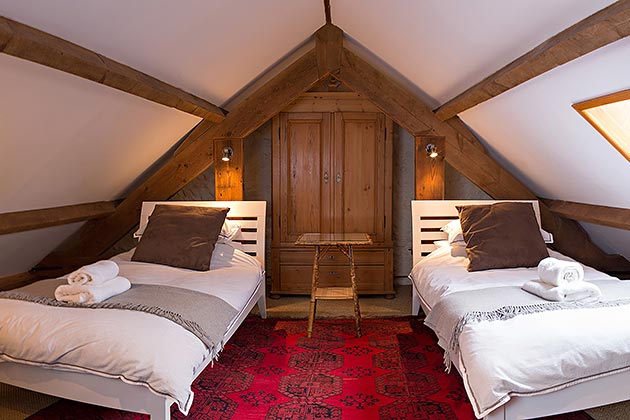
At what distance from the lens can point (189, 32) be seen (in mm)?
2934

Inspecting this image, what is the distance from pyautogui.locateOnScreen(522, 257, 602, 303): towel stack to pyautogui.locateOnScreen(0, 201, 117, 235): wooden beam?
313 centimetres

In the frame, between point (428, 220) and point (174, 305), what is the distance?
248 cm

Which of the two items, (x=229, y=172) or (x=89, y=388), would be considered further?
(x=229, y=172)

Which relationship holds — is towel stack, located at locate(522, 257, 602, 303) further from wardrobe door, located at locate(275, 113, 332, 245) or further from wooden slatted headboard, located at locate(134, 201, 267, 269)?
wardrobe door, located at locate(275, 113, 332, 245)

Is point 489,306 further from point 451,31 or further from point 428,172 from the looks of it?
point 428,172

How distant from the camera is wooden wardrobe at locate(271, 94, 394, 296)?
193 inches

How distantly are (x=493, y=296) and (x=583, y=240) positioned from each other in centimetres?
217

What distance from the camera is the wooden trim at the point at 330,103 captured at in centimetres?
491

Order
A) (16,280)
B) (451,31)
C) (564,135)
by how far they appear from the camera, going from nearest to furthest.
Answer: (451,31)
(564,135)
(16,280)

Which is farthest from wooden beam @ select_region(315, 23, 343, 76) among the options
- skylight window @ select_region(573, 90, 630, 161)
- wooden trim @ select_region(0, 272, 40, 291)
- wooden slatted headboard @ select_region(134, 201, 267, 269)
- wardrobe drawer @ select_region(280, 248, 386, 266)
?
wooden trim @ select_region(0, 272, 40, 291)

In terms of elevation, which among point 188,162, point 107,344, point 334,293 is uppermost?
point 188,162

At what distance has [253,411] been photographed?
8.51 feet

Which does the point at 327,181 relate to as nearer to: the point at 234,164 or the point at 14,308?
the point at 234,164

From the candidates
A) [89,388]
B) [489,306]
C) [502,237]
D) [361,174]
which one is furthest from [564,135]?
[89,388]
